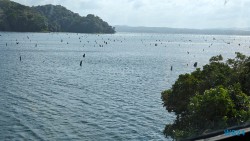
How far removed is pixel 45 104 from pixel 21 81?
75.5 feet

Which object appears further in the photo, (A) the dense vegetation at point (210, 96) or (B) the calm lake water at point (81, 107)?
(B) the calm lake water at point (81, 107)

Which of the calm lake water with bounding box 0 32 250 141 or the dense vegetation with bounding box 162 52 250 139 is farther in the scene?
the calm lake water with bounding box 0 32 250 141

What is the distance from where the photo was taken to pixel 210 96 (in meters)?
24.5

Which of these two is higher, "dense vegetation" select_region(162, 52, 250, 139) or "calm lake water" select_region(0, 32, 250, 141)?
"dense vegetation" select_region(162, 52, 250, 139)

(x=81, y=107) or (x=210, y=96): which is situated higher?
(x=210, y=96)

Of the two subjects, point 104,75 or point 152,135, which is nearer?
point 152,135

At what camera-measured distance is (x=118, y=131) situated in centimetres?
3872

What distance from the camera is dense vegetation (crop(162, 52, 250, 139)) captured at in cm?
2416

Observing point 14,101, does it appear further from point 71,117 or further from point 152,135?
point 152,135

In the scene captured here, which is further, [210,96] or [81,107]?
[81,107]

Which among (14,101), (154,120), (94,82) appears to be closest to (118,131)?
(154,120)

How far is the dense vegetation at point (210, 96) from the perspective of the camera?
24.2m

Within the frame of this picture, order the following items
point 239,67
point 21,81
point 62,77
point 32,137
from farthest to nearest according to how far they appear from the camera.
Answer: point 62,77 → point 21,81 → point 32,137 → point 239,67

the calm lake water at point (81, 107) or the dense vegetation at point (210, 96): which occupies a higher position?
the dense vegetation at point (210, 96)
